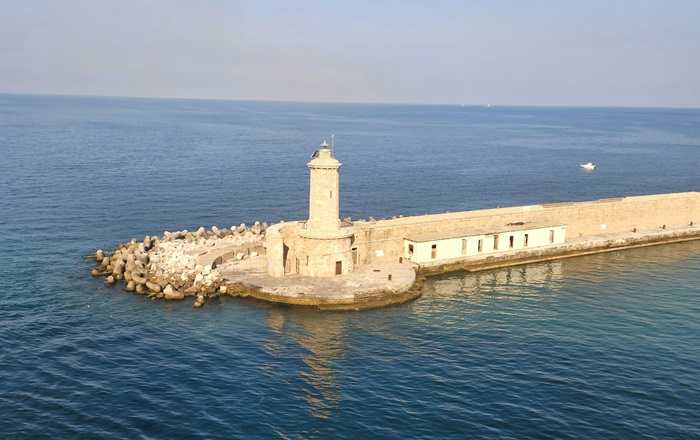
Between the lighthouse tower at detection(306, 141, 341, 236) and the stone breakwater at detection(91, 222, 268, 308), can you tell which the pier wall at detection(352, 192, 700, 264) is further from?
the stone breakwater at detection(91, 222, 268, 308)

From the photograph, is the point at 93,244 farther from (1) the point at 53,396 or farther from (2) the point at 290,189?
(2) the point at 290,189

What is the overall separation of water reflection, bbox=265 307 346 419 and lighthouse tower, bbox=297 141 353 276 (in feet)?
17.5

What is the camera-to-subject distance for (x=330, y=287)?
44844 mm

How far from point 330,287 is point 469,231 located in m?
15.9

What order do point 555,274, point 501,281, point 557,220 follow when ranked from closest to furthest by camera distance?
point 501,281
point 555,274
point 557,220

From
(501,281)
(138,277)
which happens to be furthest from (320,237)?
(501,281)

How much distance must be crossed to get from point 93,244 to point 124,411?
3327cm

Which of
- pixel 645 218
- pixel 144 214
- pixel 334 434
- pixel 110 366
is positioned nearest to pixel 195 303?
pixel 110 366

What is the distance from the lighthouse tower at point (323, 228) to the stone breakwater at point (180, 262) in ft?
Answer: 18.2

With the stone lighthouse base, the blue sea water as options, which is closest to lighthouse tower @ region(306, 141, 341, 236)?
the stone lighthouse base

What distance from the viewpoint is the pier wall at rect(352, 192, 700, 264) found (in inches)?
2019

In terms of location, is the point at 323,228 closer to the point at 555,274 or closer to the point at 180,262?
the point at 180,262

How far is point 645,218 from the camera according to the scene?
65.9 metres

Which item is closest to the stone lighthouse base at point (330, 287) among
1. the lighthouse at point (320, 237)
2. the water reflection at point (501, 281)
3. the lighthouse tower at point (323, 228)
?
the lighthouse at point (320, 237)
